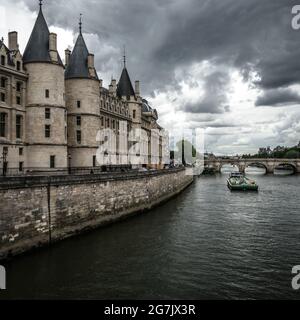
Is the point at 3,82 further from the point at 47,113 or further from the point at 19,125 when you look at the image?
the point at 47,113

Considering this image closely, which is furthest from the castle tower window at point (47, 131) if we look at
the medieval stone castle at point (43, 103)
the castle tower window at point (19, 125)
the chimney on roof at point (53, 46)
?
the chimney on roof at point (53, 46)

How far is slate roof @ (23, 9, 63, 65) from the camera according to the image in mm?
31016

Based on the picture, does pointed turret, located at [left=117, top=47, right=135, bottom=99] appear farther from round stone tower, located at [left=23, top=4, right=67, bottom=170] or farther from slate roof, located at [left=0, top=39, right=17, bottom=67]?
slate roof, located at [left=0, top=39, right=17, bottom=67]

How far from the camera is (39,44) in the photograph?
103 ft

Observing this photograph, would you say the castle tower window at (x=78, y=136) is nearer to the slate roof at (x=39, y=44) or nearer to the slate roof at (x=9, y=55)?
the slate roof at (x=39, y=44)

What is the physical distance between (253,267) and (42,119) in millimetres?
21876

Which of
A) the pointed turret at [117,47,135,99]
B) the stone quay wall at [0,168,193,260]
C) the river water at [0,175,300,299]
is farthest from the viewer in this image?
the pointed turret at [117,47,135,99]

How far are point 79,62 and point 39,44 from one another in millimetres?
5889

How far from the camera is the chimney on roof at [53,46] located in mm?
31203

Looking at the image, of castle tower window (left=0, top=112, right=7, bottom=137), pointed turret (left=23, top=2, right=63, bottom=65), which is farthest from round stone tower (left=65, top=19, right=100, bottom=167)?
castle tower window (left=0, top=112, right=7, bottom=137)

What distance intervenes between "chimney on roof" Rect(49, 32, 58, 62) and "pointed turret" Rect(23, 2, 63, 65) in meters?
0.28

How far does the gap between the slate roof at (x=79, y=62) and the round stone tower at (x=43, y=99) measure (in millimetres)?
4586
